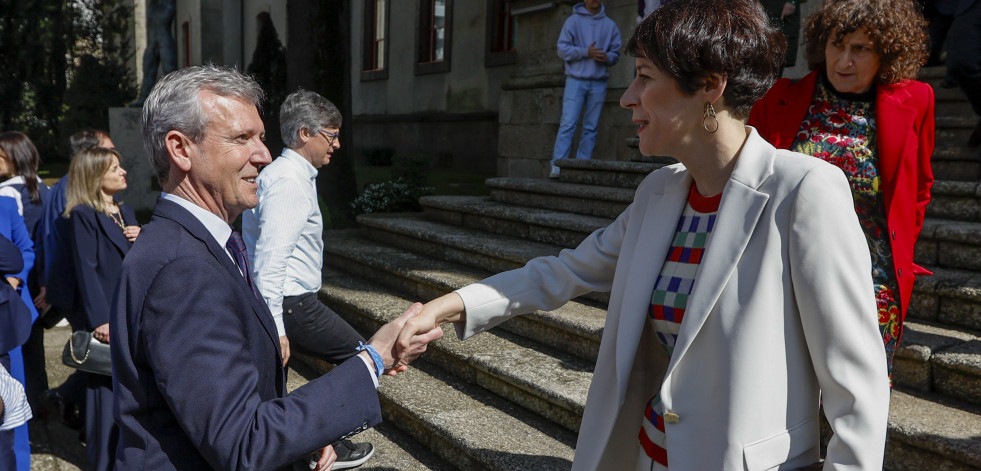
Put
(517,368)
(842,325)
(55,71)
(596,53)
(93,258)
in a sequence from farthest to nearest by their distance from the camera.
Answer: (55,71) → (596,53) → (93,258) → (517,368) → (842,325)

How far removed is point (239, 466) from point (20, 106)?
76.7 ft

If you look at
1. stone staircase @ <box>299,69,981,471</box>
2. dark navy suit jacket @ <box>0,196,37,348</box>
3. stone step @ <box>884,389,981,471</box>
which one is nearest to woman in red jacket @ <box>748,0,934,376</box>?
stone step @ <box>884,389,981,471</box>

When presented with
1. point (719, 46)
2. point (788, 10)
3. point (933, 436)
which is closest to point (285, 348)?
point (719, 46)

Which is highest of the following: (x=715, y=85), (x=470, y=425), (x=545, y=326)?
(x=715, y=85)

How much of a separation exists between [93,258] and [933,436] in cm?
441

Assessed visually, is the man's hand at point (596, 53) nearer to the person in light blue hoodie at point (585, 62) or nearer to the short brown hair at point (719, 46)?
the person in light blue hoodie at point (585, 62)

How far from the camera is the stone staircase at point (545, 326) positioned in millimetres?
3357

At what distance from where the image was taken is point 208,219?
182 cm

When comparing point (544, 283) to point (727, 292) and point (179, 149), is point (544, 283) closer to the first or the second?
point (727, 292)

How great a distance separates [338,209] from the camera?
9492 mm

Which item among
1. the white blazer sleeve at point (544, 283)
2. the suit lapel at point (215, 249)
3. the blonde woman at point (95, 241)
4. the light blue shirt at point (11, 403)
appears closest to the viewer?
the suit lapel at point (215, 249)

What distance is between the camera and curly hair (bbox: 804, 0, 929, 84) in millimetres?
2789

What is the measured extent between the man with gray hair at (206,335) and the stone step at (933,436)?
2.19 metres

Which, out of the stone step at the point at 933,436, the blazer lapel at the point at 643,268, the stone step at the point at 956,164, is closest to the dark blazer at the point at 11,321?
the blazer lapel at the point at 643,268
